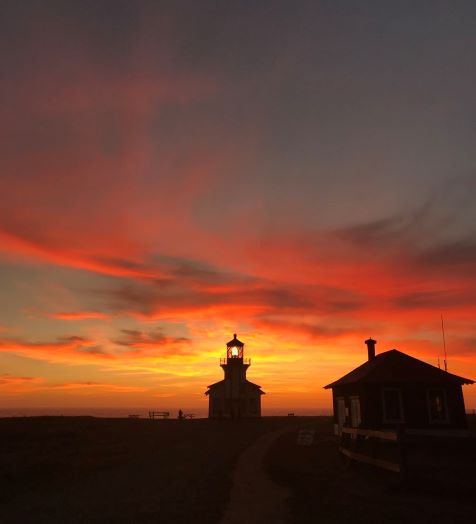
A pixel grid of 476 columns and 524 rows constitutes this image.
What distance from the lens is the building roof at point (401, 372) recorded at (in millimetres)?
31406

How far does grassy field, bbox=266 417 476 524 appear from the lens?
37.6 ft

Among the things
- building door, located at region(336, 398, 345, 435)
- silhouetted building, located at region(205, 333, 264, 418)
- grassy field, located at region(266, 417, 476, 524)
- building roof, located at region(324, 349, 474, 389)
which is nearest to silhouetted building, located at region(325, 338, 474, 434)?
building roof, located at region(324, 349, 474, 389)

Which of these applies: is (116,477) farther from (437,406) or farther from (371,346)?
(371,346)

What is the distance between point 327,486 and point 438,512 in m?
4.16

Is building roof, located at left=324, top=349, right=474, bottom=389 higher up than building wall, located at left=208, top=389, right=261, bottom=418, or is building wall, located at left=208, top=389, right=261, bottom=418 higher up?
building roof, located at left=324, top=349, right=474, bottom=389

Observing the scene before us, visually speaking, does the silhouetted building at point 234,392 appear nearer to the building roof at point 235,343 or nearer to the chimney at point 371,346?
the building roof at point 235,343

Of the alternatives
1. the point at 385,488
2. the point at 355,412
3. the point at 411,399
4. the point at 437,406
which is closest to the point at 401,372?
the point at 411,399

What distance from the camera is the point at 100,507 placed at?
13391mm

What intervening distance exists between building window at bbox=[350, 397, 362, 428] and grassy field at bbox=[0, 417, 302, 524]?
7502 millimetres

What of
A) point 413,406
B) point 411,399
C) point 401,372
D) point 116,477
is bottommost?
point 116,477

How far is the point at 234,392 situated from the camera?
194 feet

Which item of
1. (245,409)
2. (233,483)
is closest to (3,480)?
(233,483)

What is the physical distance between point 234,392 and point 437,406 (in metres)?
31.6

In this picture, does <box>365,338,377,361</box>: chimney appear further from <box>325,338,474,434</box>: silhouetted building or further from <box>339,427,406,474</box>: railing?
<box>339,427,406,474</box>: railing
